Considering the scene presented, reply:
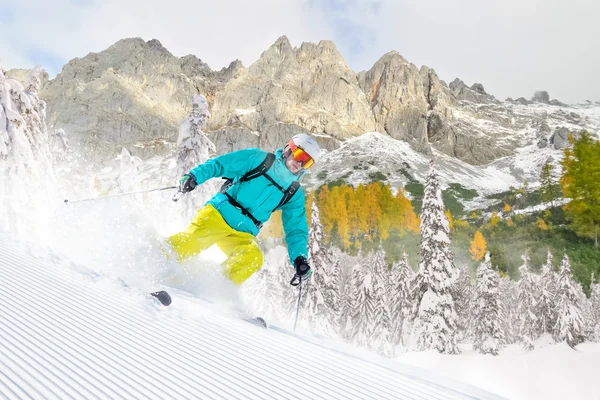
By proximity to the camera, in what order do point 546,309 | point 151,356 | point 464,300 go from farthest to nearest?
point 464,300
point 546,309
point 151,356

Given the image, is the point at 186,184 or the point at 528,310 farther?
the point at 528,310

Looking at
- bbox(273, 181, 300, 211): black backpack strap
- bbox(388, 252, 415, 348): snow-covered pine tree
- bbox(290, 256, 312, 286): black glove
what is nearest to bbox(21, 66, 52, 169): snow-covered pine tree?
bbox(273, 181, 300, 211): black backpack strap

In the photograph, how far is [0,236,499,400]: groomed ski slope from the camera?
2232mm

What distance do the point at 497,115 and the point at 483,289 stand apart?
614 ft

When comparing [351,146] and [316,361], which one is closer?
[316,361]

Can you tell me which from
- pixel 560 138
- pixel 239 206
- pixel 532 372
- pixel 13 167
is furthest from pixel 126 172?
pixel 560 138

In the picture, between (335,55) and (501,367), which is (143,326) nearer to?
(501,367)

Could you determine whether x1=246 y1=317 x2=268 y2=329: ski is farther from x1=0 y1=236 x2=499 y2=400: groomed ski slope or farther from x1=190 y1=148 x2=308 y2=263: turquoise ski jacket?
x1=190 y1=148 x2=308 y2=263: turquoise ski jacket

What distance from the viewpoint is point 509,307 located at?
42000 mm

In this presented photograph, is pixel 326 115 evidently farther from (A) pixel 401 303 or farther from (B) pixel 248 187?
(B) pixel 248 187

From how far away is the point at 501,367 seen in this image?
14.8 m

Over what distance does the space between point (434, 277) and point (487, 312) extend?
37.6 feet

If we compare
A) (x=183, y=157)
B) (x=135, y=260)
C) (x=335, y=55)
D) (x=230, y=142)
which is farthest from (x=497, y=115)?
(x=135, y=260)

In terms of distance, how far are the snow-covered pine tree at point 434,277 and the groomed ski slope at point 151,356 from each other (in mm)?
19017
